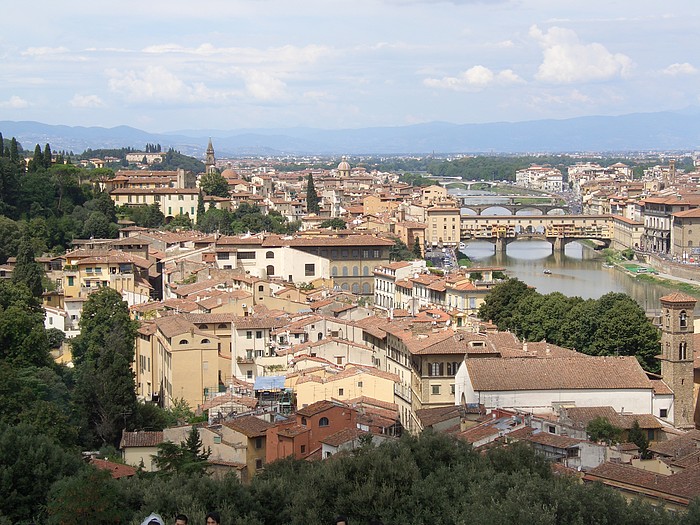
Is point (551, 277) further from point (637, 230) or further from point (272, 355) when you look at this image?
point (272, 355)

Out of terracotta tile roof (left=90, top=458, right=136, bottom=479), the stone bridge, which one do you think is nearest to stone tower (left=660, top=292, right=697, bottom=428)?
terracotta tile roof (left=90, top=458, right=136, bottom=479)

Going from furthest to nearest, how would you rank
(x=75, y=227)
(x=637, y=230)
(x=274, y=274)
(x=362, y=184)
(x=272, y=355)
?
(x=362, y=184) → (x=637, y=230) → (x=75, y=227) → (x=274, y=274) → (x=272, y=355)

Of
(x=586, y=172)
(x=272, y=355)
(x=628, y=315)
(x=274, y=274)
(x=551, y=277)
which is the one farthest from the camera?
(x=586, y=172)

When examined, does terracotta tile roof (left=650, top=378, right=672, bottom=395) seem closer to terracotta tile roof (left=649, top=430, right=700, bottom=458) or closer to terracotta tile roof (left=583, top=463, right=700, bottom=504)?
terracotta tile roof (left=649, top=430, right=700, bottom=458)

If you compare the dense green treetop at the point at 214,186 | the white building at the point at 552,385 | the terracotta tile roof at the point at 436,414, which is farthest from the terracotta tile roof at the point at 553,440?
the dense green treetop at the point at 214,186

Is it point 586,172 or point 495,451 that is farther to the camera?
point 586,172

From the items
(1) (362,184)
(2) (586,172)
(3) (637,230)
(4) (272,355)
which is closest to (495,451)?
(4) (272,355)

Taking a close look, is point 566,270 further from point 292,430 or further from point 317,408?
point 292,430
